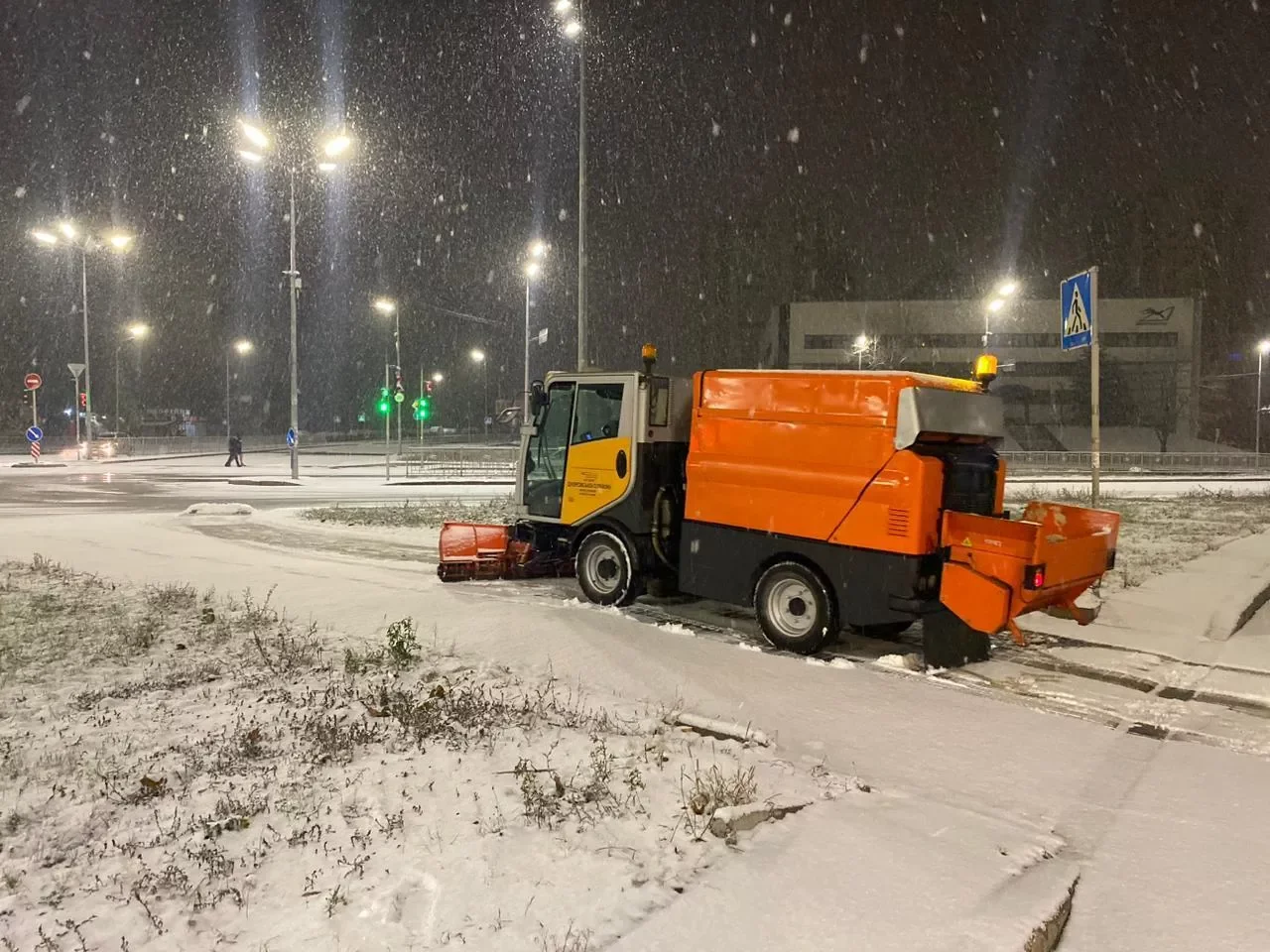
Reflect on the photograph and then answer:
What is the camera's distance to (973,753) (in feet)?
16.0

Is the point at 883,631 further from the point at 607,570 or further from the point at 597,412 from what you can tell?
the point at 597,412

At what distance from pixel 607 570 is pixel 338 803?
202 inches

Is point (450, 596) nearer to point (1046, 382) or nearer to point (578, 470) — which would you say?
point (578, 470)

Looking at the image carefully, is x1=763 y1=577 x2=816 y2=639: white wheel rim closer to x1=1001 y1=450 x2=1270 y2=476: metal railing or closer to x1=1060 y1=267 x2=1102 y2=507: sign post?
x1=1060 y1=267 x2=1102 y2=507: sign post

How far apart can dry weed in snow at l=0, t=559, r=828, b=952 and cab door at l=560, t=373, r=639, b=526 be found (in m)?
2.74

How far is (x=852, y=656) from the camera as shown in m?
7.25

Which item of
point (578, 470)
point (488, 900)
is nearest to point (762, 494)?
point (578, 470)

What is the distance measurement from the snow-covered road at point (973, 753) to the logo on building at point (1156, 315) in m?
78.1

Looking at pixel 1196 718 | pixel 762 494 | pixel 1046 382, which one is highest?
pixel 1046 382

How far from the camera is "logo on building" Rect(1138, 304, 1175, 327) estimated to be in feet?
235

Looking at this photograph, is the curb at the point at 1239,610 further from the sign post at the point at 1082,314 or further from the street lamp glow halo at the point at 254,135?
the street lamp glow halo at the point at 254,135

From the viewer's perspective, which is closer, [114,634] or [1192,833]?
[1192,833]

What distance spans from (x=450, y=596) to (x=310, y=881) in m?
5.96

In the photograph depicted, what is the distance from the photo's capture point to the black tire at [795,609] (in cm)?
706
